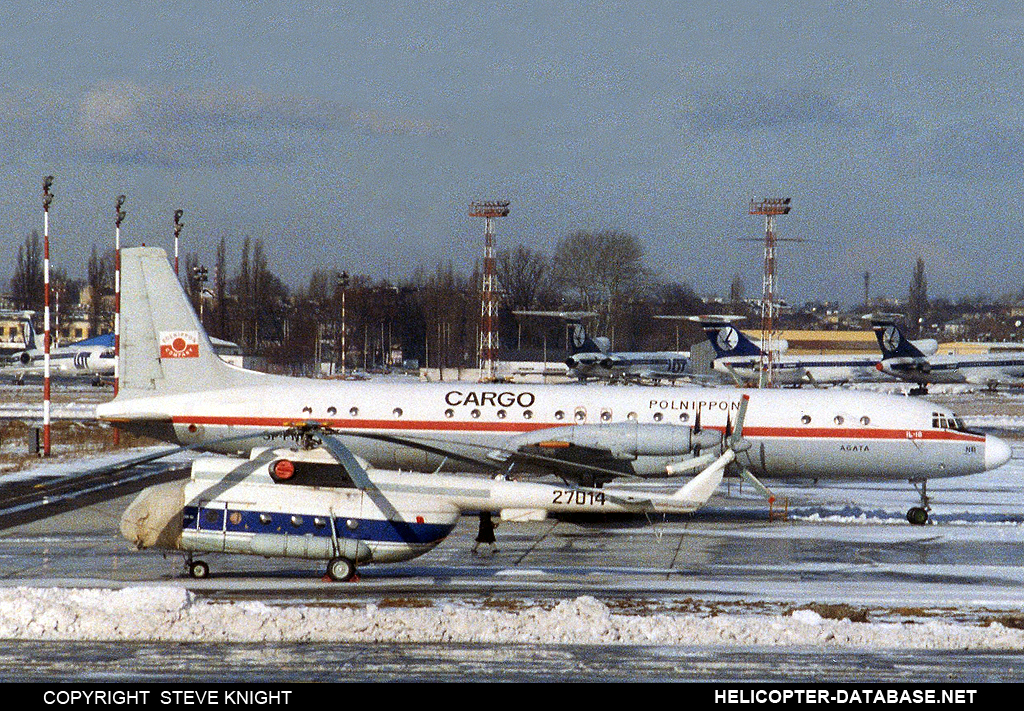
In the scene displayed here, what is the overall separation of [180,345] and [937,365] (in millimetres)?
82533

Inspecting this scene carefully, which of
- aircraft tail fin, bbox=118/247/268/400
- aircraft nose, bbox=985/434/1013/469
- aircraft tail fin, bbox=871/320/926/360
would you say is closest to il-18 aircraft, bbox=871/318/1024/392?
aircraft tail fin, bbox=871/320/926/360

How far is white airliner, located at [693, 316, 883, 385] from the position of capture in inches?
3932

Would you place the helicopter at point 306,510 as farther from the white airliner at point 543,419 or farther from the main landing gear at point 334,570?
the white airliner at point 543,419

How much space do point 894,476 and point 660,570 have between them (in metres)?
11.1

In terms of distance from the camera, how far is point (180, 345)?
32.4 m

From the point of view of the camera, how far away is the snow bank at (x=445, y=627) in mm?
16906

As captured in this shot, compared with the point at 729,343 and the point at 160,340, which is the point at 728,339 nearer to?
the point at 729,343

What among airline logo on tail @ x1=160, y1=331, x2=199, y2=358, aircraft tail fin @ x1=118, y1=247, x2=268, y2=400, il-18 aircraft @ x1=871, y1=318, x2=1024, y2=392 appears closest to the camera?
aircraft tail fin @ x1=118, y1=247, x2=268, y2=400

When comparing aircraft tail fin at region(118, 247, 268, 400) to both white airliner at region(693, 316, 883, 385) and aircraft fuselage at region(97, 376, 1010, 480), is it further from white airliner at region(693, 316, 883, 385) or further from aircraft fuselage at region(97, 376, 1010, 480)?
white airliner at region(693, 316, 883, 385)

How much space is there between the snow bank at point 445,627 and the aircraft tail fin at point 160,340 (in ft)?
47.3

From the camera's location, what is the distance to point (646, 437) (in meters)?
28.6

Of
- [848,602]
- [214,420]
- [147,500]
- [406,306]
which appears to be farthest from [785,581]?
[406,306]

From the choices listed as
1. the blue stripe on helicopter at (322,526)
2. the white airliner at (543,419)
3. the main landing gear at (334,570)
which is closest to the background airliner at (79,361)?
the white airliner at (543,419)
